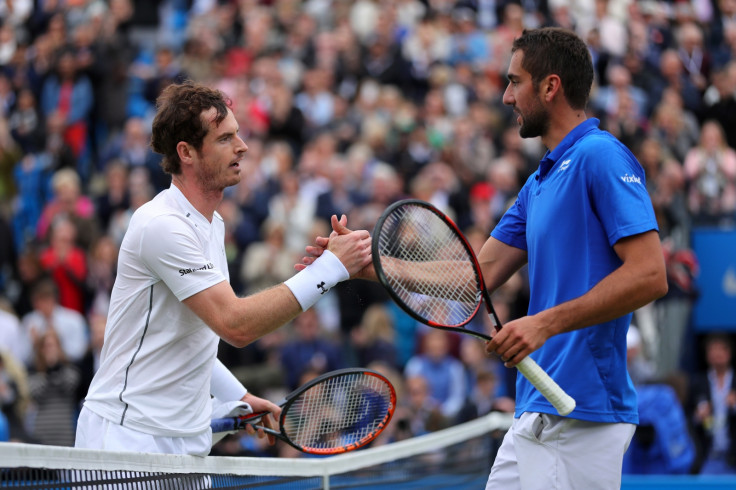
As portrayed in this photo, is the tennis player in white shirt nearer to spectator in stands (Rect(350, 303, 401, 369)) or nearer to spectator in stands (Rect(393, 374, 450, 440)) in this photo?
spectator in stands (Rect(393, 374, 450, 440))

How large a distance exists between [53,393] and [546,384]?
24.7 ft

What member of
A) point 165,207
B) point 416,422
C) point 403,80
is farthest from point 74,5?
point 165,207

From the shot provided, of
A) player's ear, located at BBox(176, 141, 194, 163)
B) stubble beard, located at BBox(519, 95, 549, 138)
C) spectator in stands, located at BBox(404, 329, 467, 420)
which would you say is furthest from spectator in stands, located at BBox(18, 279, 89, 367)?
stubble beard, located at BBox(519, 95, 549, 138)

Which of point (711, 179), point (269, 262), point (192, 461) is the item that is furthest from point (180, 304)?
point (711, 179)

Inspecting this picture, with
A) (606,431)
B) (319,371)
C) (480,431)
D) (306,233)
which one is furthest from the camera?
(306,233)

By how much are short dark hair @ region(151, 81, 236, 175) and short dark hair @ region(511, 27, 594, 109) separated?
1183 millimetres

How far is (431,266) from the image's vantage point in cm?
452

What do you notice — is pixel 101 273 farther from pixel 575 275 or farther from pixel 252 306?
pixel 575 275

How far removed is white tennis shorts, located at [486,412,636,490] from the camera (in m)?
4.10

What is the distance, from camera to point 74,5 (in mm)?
16812

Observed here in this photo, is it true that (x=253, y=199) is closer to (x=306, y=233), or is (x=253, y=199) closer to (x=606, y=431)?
(x=306, y=233)

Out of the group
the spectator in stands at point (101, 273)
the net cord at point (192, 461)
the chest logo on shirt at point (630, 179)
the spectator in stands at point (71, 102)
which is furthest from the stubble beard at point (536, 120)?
the spectator in stands at point (71, 102)

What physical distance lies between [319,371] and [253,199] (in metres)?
2.80

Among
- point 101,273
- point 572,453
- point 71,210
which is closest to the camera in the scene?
point 572,453
